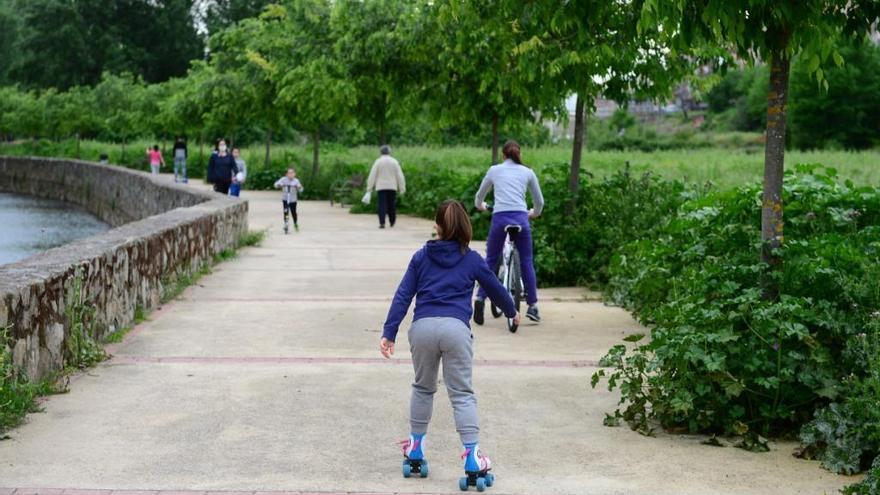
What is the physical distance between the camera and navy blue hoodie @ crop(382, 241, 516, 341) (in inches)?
233

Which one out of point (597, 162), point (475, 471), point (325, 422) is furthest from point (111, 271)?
point (597, 162)

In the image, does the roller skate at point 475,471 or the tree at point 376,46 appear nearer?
the roller skate at point 475,471

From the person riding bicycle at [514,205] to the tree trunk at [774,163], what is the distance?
3.57 meters

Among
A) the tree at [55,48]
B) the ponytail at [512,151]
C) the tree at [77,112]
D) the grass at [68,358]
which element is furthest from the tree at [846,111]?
the grass at [68,358]

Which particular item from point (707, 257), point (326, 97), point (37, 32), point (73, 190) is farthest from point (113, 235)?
point (37, 32)

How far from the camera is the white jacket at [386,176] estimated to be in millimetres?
22859

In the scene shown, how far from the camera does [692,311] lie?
285 inches

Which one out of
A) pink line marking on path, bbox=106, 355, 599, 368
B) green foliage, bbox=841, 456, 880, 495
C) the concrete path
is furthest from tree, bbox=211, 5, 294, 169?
green foliage, bbox=841, 456, 880, 495

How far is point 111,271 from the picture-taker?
32.4 ft

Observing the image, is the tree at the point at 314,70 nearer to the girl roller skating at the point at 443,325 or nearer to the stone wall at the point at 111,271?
the stone wall at the point at 111,271

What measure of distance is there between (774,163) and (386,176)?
52.7ft

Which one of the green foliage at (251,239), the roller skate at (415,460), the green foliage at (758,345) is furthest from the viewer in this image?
the green foliage at (251,239)

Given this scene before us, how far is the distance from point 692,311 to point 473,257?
1.79m

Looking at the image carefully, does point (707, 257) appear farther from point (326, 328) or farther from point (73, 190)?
point (73, 190)
